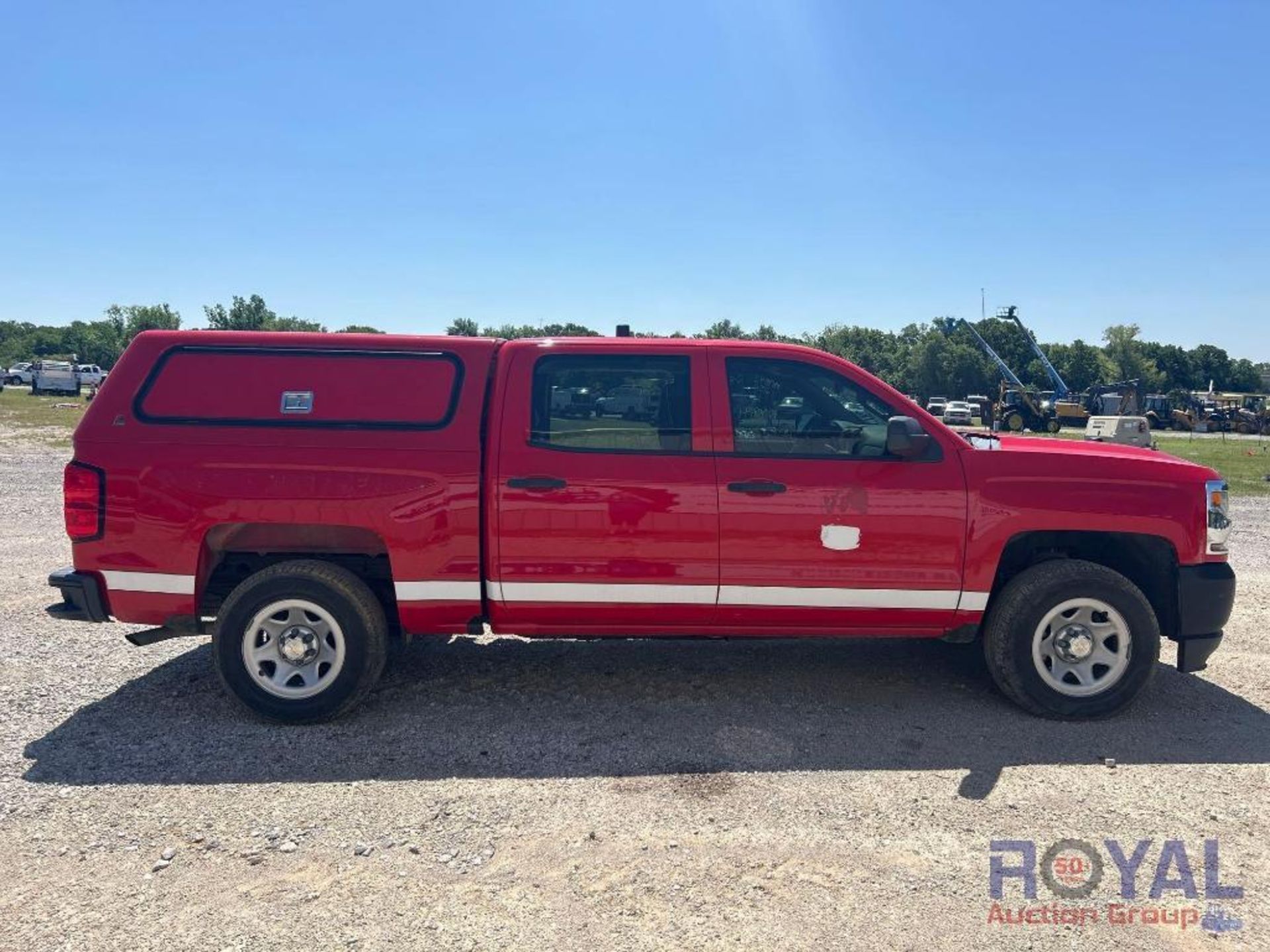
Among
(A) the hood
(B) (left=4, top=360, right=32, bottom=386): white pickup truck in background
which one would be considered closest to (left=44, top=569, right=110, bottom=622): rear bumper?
(A) the hood

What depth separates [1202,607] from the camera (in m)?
4.42

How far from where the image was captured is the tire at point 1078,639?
4.36 meters

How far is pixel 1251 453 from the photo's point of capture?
1023 inches

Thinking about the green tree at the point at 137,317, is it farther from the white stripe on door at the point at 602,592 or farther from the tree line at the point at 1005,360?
the white stripe on door at the point at 602,592

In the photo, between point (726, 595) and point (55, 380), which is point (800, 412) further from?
point (55, 380)

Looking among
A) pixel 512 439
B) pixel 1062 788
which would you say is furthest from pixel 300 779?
pixel 1062 788

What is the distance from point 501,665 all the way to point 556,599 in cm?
109

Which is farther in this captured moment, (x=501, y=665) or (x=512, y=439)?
(x=501, y=665)

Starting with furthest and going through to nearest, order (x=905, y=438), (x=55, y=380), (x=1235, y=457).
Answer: (x=55, y=380)
(x=1235, y=457)
(x=905, y=438)

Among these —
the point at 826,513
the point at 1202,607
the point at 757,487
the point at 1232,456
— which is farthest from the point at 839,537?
the point at 1232,456

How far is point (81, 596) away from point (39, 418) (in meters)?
28.9

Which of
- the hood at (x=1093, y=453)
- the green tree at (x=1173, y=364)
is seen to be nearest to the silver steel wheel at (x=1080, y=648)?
the hood at (x=1093, y=453)

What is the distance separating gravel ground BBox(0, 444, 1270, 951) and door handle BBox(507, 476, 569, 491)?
4.02ft

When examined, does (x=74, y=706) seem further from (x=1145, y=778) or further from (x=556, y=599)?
(x=1145, y=778)
